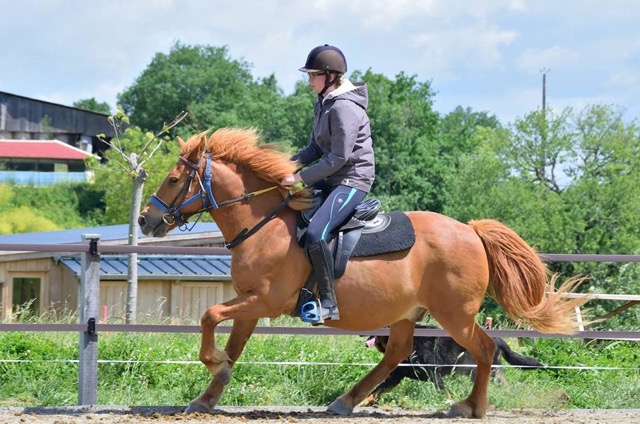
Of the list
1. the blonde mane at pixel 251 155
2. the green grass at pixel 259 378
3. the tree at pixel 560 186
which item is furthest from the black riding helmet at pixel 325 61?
the tree at pixel 560 186

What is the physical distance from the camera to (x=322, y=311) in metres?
7.12

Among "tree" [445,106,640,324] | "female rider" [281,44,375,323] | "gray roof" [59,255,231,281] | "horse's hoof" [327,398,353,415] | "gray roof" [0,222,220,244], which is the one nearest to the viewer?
"female rider" [281,44,375,323]

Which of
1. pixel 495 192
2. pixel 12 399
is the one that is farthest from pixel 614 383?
pixel 495 192

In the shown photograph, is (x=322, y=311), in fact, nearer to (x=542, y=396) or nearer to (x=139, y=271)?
(x=542, y=396)

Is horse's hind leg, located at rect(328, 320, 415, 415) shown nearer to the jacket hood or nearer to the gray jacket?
the gray jacket

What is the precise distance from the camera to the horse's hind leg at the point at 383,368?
25.5 feet

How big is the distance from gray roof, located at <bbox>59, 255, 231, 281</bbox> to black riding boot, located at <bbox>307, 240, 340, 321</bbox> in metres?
16.3

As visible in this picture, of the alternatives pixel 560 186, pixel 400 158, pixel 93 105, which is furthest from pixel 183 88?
pixel 560 186

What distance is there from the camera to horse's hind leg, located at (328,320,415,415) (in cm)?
776

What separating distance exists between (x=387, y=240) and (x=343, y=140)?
2.82 ft

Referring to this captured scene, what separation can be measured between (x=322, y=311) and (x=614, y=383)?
12.2ft

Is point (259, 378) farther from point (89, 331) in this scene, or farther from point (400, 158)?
point (400, 158)

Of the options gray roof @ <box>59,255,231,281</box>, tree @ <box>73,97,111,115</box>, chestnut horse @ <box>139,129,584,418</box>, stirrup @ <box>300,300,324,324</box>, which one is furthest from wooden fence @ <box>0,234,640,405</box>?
tree @ <box>73,97,111,115</box>

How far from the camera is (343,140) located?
7145 millimetres
